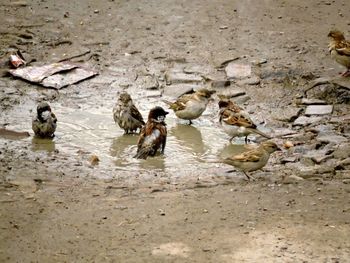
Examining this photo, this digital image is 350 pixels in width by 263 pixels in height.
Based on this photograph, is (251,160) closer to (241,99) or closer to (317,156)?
(317,156)

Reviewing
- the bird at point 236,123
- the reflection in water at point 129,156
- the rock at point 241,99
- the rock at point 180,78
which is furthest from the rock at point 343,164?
the rock at point 180,78

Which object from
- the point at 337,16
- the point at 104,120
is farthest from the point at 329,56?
the point at 104,120

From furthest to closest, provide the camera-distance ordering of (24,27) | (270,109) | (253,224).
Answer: (24,27) < (270,109) < (253,224)

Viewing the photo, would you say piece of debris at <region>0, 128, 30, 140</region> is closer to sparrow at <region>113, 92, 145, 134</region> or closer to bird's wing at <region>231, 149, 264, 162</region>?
sparrow at <region>113, 92, 145, 134</region>

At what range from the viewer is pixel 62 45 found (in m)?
14.8

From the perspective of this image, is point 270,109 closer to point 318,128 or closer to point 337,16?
point 318,128

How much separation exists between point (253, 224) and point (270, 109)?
4.47 meters

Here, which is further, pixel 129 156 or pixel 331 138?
pixel 331 138

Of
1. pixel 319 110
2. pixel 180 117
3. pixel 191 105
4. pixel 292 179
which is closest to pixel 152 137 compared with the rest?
pixel 191 105

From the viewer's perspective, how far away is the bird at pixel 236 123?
1117 cm

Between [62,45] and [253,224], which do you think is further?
[62,45]

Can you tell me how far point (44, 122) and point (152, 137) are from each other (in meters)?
1.51

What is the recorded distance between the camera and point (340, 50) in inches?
512

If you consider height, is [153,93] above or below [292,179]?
below
